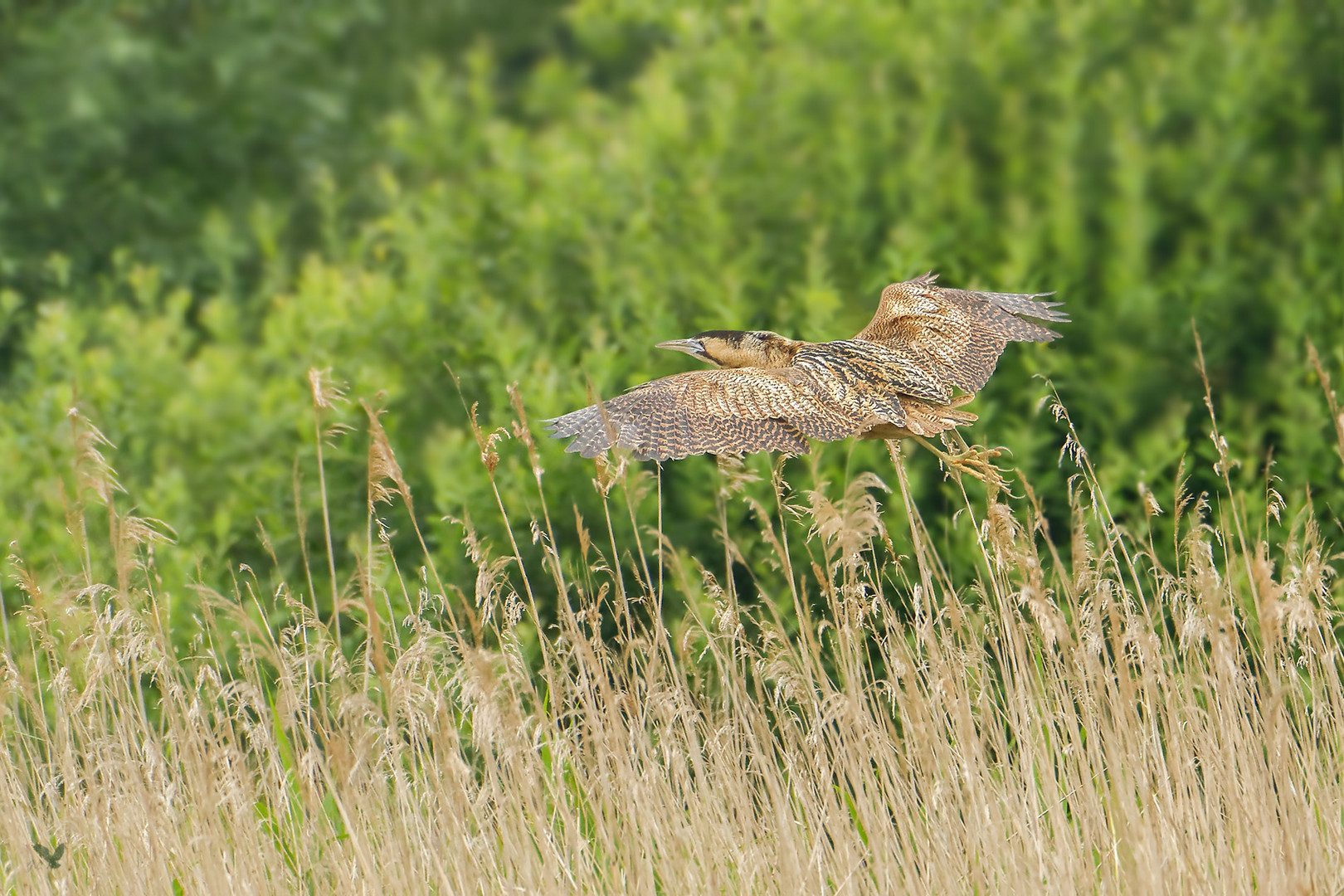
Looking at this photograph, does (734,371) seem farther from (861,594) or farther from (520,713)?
(520,713)

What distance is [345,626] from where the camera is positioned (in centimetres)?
425

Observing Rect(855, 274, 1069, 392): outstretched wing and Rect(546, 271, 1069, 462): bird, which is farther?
Rect(855, 274, 1069, 392): outstretched wing

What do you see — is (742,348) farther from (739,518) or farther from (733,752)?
(739,518)

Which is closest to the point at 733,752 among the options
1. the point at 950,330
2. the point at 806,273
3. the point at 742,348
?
the point at 742,348

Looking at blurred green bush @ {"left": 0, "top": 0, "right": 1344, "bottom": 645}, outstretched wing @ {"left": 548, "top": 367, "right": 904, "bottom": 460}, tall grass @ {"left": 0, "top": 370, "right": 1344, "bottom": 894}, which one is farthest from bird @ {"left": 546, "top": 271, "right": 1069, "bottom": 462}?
Answer: blurred green bush @ {"left": 0, "top": 0, "right": 1344, "bottom": 645}

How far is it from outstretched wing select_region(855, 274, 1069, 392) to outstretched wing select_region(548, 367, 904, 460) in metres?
0.30

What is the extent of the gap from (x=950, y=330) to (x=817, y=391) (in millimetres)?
480

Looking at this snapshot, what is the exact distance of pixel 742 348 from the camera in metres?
2.84

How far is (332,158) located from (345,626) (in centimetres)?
533

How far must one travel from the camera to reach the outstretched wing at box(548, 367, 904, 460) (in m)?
2.31

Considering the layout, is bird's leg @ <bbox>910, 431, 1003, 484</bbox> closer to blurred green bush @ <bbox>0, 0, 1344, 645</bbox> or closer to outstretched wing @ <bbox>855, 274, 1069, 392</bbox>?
outstretched wing @ <bbox>855, 274, 1069, 392</bbox>

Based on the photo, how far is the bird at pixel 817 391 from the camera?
7.69 ft

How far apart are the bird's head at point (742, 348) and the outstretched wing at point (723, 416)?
23 cm

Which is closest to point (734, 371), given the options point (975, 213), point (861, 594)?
point (861, 594)
